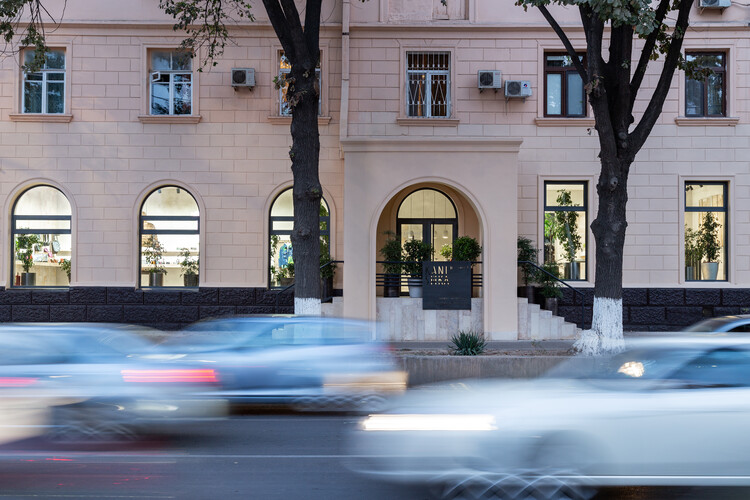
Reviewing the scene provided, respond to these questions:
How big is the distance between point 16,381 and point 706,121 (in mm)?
17200

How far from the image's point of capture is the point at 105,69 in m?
17.3

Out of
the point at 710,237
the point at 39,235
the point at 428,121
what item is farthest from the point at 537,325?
the point at 39,235

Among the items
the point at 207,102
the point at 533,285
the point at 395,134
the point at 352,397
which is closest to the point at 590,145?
the point at 533,285

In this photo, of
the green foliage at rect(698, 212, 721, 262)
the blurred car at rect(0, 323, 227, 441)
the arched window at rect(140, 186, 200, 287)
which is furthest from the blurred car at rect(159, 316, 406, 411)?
the green foliage at rect(698, 212, 721, 262)

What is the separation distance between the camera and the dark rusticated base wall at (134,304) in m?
17.1

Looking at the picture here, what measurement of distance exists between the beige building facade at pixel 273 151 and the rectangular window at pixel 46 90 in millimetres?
50

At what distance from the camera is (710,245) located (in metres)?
17.4

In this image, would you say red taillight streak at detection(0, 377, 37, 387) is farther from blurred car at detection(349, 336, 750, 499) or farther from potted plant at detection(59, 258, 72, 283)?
potted plant at detection(59, 258, 72, 283)

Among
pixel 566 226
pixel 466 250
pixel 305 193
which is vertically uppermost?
pixel 305 193

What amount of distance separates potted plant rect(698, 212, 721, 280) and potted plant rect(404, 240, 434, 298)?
767cm

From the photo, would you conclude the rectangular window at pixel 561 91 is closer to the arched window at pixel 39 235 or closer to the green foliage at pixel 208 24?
the green foliage at pixel 208 24

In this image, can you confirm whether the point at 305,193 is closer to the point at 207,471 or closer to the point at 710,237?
the point at 207,471

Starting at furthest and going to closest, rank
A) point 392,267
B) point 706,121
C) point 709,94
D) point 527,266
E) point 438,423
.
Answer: point 709,94 < point 706,121 < point 527,266 < point 392,267 < point 438,423

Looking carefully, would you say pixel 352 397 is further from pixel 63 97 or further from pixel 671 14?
pixel 671 14
